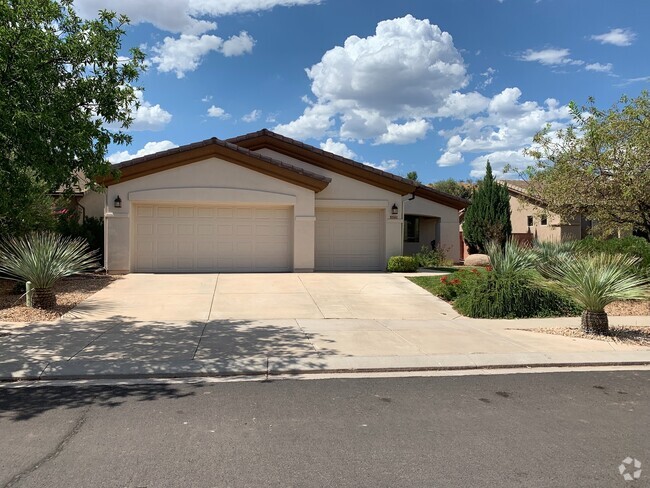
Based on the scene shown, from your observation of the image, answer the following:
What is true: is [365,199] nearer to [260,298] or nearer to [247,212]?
[247,212]

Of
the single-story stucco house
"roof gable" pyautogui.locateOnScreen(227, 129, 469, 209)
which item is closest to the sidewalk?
the single-story stucco house

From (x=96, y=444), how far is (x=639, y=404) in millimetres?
5610

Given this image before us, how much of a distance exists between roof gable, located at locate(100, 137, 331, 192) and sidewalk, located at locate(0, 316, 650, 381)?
725 cm

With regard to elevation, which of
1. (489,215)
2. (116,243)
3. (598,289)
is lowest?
(598,289)

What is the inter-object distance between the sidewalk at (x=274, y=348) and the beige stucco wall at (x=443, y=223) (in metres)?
14.4

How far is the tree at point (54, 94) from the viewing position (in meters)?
7.20

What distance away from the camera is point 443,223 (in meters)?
24.5

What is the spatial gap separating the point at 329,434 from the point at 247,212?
12.9m

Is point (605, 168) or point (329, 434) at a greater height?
point (605, 168)

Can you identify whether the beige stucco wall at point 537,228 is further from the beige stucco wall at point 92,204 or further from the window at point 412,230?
the beige stucco wall at point 92,204

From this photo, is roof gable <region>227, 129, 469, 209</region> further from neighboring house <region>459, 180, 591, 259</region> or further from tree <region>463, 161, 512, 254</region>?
neighboring house <region>459, 180, 591, 259</region>

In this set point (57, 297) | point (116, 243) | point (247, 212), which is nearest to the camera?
point (57, 297)

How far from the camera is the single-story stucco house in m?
16.0

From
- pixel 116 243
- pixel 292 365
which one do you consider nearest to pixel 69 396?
pixel 292 365
